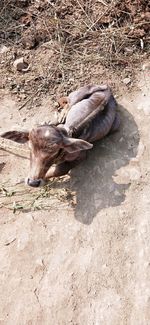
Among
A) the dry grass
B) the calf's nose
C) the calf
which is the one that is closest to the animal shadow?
the calf

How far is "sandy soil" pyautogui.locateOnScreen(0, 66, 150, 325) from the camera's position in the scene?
15.0ft

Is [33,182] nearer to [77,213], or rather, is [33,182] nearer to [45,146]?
[45,146]

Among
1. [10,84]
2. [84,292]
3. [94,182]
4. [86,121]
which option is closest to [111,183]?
[94,182]

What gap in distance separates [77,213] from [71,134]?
753 millimetres

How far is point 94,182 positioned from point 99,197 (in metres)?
0.18

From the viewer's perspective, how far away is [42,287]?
4699mm

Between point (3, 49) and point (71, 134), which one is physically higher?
Answer: point (3, 49)

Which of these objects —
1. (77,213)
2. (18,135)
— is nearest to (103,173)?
(77,213)

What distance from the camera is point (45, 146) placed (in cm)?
475

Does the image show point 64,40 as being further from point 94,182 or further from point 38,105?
point 94,182

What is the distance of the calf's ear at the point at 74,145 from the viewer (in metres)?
4.81

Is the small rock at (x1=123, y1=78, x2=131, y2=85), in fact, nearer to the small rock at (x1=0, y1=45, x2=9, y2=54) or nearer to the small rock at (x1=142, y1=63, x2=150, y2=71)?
the small rock at (x1=142, y1=63, x2=150, y2=71)

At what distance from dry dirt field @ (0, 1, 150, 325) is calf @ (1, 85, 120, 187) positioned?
194 mm

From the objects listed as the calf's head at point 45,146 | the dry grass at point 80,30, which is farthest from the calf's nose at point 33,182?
the dry grass at point 80,30
